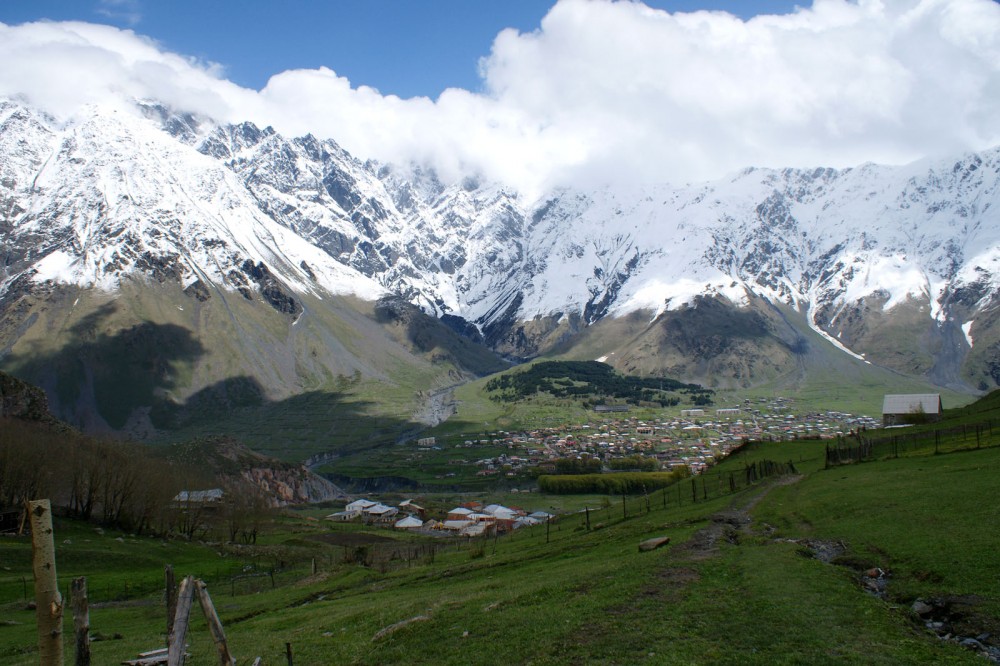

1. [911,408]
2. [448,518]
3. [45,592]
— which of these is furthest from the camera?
[448,518]

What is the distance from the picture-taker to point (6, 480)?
70.4 metres

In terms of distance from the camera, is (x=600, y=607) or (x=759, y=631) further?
(x=600, y=607)

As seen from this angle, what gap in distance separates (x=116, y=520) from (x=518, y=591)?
67204 mm

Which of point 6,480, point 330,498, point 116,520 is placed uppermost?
point 6,480

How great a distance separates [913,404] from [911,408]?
0.87 metres

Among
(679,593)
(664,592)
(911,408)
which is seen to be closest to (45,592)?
(664,592)

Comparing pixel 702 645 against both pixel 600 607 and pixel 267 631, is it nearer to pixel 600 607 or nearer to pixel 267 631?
pixel 600 607

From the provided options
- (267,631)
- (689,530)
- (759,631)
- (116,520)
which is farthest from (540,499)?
(759,631)

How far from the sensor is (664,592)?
26.4 metres

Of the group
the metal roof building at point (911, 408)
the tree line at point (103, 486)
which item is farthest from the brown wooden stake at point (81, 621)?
the metal roof building at point (911, 408)

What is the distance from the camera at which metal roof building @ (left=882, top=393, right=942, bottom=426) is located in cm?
10950

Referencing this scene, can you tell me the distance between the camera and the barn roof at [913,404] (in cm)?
11194

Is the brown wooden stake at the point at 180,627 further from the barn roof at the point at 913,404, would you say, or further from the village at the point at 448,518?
the barn roof at the point at 913,404

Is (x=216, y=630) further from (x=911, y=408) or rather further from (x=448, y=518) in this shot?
(x=911, y=408)
